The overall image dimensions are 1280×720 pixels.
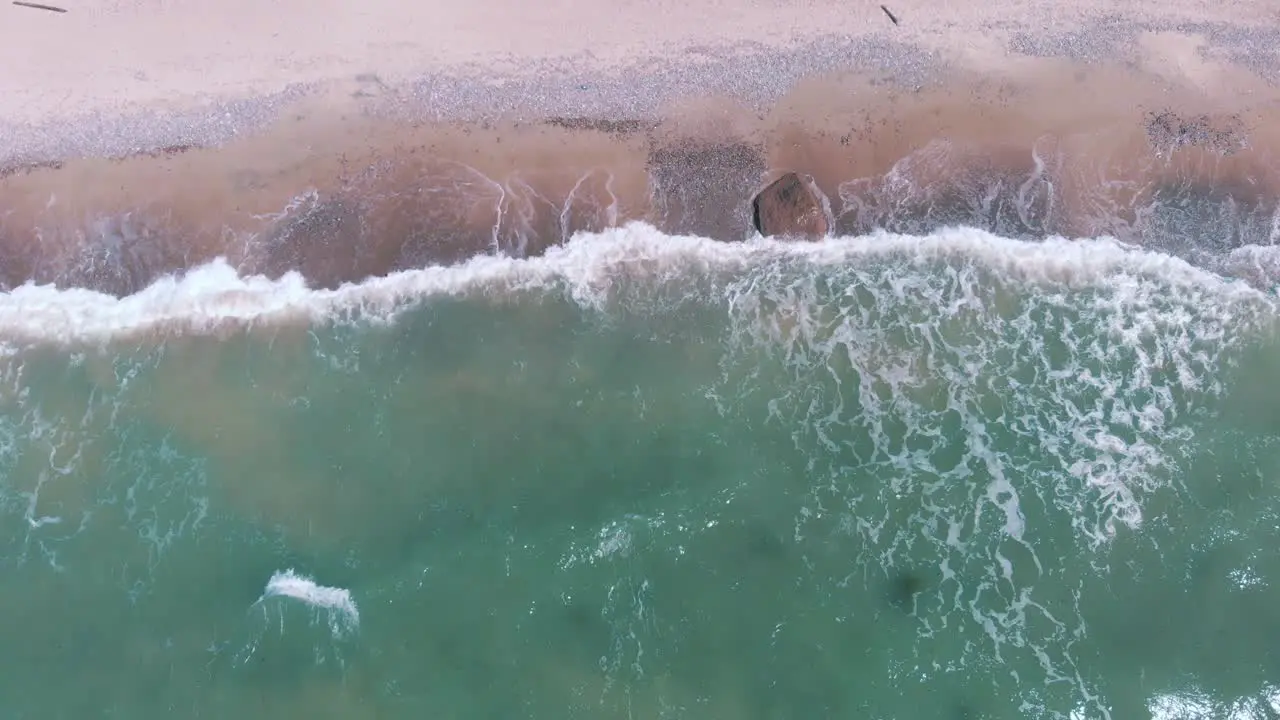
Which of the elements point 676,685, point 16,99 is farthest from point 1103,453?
point 16,99

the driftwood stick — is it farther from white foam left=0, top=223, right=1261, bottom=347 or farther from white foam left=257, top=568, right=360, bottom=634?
white foam left=257, top=568, right=360, bottom=634

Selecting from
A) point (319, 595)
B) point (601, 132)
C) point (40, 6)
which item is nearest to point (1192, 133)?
point (601, 132)

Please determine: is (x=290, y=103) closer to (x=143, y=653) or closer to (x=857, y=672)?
(x=143, y=653)

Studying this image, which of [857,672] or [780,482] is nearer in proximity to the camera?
[857,672]

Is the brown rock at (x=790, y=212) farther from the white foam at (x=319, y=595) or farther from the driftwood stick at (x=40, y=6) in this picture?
the driftwood stick at (x=40, y=6)

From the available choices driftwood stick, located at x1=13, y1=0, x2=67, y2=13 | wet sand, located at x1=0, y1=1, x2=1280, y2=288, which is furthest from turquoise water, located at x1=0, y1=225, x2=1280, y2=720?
driftwood stick, located at x1=13, y1=0, x2=67, y2=13

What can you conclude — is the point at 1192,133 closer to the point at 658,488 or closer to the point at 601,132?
the point at 601,132
